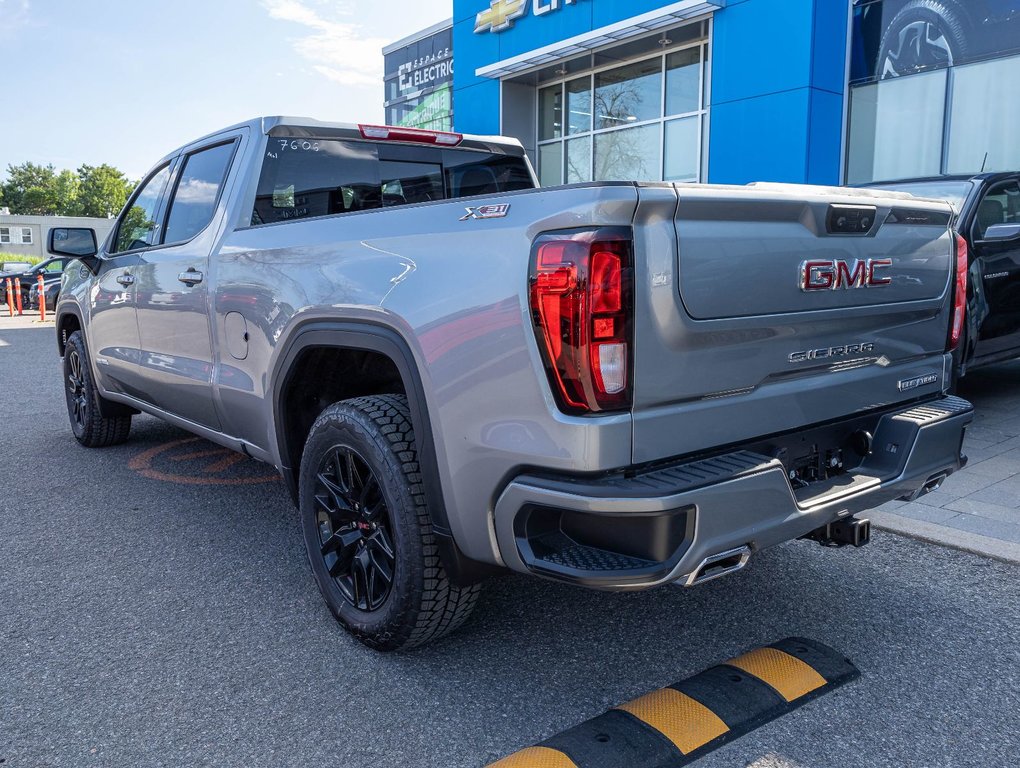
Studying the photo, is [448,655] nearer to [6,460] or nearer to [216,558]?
[216,558]

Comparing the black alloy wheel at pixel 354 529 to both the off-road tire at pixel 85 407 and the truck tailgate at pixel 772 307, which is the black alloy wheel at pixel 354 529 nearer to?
the truck tailgate at pixel 772 307

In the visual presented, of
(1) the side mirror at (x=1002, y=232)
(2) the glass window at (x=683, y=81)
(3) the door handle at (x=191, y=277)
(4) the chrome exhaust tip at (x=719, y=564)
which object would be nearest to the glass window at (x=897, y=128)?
(2) the glass window at (x=683, y=81)

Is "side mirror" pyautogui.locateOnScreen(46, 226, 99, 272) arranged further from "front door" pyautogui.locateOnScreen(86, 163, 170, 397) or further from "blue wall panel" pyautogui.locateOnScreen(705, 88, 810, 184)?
"blue wall panel" pyautogui.locateOnScreen(705, 88, 810, 184)

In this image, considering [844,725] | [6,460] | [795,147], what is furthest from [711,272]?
[795,147]

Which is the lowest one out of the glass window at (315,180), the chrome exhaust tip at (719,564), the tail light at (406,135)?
the chrome exhaust tip at (719,564)

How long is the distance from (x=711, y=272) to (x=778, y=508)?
2.16ft

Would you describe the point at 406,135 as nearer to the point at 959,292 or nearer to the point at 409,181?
the point at 409,181

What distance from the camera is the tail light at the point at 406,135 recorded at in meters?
4.03

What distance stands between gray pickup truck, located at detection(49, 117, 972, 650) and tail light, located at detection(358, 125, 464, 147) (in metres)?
0.52

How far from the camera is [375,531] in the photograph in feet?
9.23

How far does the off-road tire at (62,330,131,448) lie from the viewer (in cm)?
563

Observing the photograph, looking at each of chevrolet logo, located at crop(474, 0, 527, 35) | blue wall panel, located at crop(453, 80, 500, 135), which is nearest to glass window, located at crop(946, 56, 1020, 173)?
chevrolet logo, located at crop(474, 0, 527, 35)

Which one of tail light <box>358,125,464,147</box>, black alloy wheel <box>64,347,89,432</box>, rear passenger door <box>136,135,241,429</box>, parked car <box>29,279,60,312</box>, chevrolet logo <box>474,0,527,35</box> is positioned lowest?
parked car <box>29,279,60,312</box>

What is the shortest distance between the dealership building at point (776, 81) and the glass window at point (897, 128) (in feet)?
0.06
